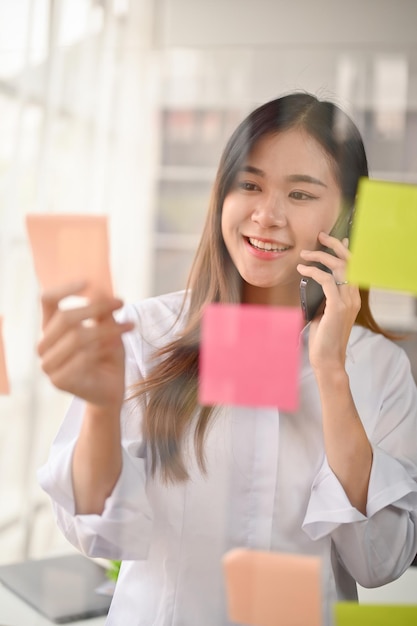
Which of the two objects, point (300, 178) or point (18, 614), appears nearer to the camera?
point (300, 178)

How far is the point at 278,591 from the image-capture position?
21.3 inches

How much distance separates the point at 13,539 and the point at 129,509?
0.46 feet

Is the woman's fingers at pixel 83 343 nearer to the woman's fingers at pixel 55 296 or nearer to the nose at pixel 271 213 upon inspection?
the woman's fingers at pixel 55 296

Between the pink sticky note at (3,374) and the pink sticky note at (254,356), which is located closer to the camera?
the pink sticky note at (254,356)

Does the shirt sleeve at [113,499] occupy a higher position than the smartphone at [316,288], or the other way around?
the smartphone at [316,288]

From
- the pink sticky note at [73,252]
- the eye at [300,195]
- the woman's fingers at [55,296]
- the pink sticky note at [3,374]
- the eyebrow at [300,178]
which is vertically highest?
the eyebrow at [300,178]

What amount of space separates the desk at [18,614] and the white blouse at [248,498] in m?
0.08

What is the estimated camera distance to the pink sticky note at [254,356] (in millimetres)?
512

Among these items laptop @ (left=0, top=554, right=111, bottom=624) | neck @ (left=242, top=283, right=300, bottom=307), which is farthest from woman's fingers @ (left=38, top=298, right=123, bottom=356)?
laptop @ (left=0, top=554, right=111, bottom=624)

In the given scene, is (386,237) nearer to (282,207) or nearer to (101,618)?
(282,207)

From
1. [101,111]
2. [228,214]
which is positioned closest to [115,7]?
[101,111]

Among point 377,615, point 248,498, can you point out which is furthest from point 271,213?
point 377,615

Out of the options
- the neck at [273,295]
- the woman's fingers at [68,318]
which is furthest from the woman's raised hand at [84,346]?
the neck at [273,295]

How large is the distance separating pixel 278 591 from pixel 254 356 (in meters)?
0.18
